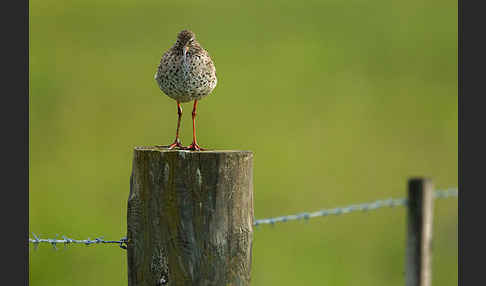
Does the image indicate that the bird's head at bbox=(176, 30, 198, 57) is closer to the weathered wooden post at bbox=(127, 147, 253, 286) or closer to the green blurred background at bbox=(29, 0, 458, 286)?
the weathered wooden post at bbox=(127, 147, 253, 286)

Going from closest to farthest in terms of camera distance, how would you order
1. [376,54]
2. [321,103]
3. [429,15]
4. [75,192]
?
1. [75,192]
2. [321,103]
3. [376,54]
4. [429,15]

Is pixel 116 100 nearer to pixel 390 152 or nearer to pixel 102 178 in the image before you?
pixel 102 178

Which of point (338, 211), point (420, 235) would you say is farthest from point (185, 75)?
point (420, 235)

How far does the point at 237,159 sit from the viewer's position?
146 inches

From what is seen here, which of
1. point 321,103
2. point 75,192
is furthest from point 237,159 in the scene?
point 321,103

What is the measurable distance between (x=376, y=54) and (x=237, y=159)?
16.5m

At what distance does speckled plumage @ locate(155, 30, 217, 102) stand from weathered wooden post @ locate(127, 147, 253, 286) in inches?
49.2

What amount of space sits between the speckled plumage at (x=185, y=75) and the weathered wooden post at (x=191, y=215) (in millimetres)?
1249

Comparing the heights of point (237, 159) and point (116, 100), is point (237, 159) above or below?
below

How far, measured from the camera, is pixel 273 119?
50.2 feet

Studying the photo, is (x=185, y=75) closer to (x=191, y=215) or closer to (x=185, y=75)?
(x=185, y=75)

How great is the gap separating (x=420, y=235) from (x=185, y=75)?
6.57ft

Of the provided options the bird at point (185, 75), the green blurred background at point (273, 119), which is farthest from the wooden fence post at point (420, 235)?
the green blurred background at point (273, 119)

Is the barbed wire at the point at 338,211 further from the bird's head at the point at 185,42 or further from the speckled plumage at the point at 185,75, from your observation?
the bird's head at the point at 185,42
